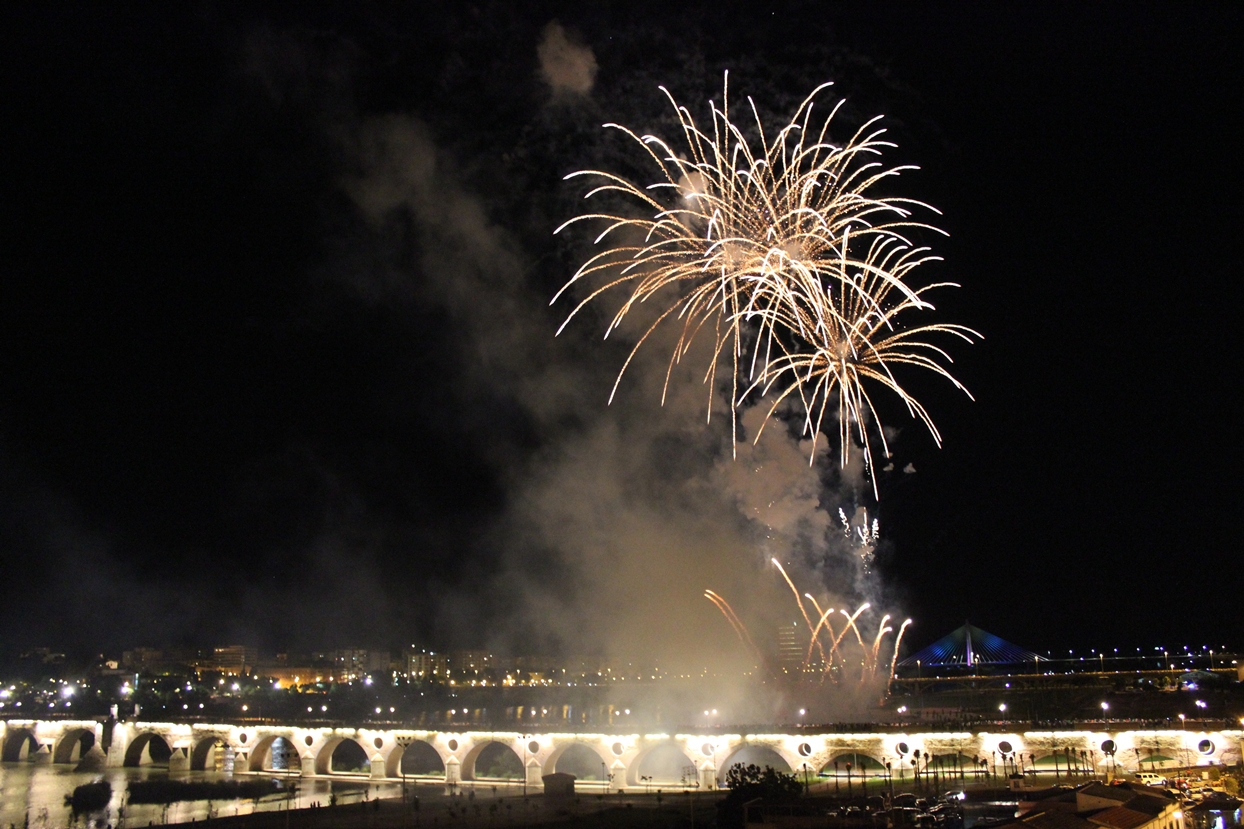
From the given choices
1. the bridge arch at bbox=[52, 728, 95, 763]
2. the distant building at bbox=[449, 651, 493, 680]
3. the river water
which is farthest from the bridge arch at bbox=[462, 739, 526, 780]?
the distant building at bbox=[449, 651, 493, 680]

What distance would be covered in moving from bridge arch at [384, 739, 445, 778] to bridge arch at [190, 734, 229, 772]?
36.7 ft

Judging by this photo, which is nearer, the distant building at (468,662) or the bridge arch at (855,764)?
the bridge arch at (855,764)

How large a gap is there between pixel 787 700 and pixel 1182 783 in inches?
1110

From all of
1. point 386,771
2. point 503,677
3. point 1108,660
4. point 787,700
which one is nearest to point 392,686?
point 503,677

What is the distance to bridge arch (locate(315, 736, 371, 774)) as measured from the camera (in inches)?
1946

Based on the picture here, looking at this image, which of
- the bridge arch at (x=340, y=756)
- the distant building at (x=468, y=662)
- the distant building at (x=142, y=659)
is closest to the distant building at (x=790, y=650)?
the bridge arch at (x=340, y=756)

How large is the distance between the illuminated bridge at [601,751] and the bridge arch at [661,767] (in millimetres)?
90

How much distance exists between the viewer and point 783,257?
19.1 metres

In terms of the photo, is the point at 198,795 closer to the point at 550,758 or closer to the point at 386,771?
the point at 386,771

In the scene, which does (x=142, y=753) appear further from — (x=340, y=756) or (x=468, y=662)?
(x=468, y=662)

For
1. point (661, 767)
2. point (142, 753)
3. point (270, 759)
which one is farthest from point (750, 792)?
point (142, 753)

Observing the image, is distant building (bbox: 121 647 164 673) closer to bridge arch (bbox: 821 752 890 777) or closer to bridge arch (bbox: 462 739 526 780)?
bridge arch (bbox: 462 739 526 780)

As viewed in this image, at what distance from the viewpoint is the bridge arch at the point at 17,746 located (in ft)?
203

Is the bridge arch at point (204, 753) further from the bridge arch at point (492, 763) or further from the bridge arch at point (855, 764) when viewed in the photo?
the bridge arch at point (855, 764)
